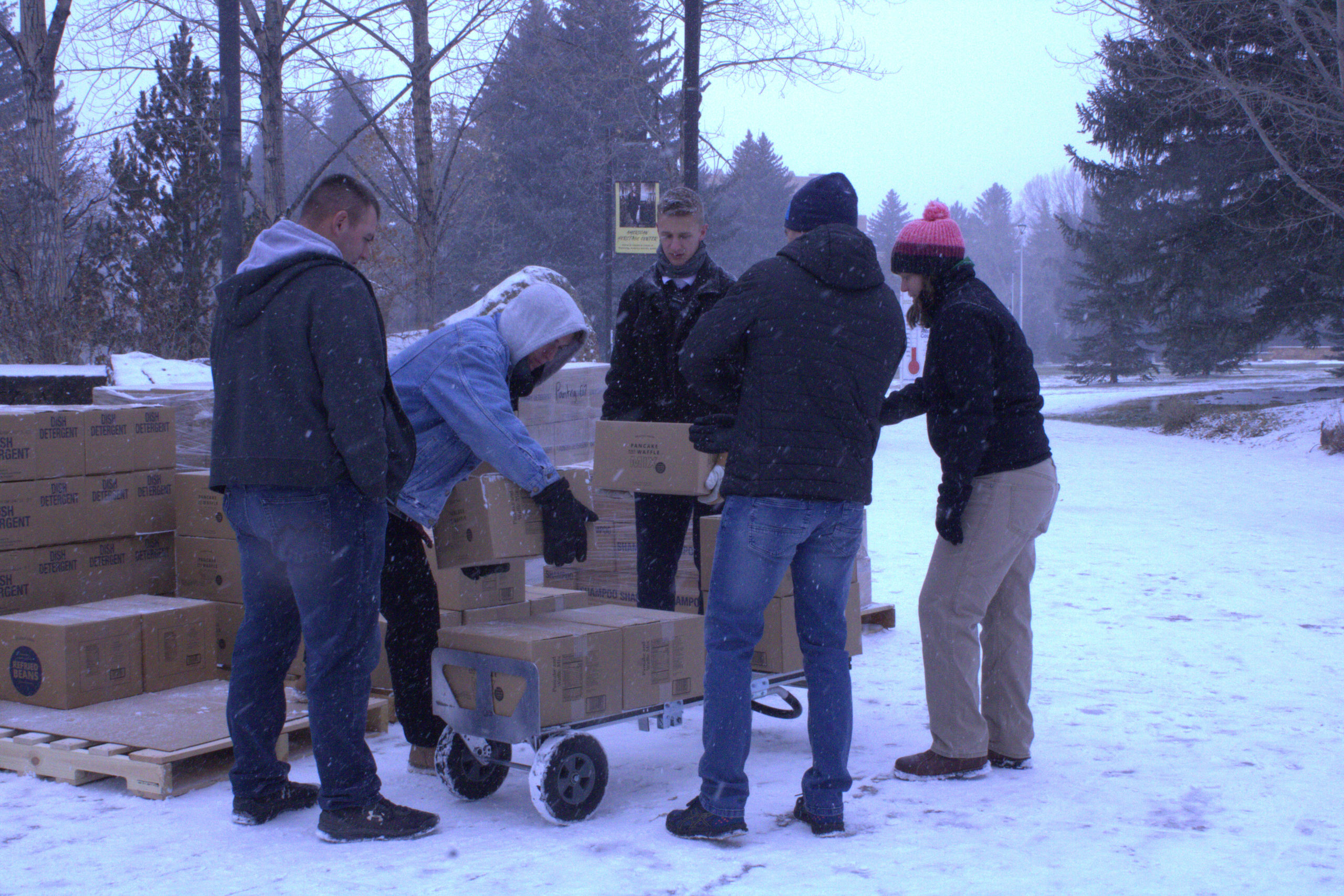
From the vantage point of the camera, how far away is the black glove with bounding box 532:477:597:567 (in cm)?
333

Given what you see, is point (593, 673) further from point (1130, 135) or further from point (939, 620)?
point (1130, 135)

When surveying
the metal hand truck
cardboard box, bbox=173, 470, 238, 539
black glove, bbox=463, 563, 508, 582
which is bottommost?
the metal hand truck

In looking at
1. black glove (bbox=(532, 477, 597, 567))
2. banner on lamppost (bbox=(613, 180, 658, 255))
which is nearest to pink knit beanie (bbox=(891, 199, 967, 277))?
black glove (bbox=(532, 477, 597, 567))

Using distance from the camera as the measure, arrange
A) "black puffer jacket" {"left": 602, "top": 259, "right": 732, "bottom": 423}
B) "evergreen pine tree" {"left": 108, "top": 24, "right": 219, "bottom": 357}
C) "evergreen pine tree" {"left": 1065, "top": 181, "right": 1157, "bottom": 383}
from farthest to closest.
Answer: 1. "evergreen pine tree" {"left": 1065, "top": 181, "right": 1157, "bottom": 383}
2. "evergreen pine tree" {"left": 108, "top": 24, "right": 219, "bottom": 357}
3. "black puffer jacket" {"left": 602, "top": 259, "right": 732, "bottom": 423}

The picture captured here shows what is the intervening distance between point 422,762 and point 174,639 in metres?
1.26

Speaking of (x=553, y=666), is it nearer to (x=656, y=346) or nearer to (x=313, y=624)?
(x=313, y=624)

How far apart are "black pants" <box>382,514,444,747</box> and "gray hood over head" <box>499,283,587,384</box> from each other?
679mm

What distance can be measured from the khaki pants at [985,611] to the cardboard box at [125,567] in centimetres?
346

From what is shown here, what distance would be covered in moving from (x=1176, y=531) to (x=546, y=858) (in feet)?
26.0

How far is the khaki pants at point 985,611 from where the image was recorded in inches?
143

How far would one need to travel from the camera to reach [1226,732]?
4133 mm

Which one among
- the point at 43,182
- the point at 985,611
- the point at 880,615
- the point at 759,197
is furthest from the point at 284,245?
the point at 759,197

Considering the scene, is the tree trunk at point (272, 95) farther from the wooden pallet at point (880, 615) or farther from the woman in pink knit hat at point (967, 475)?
the woman in pink knit hat at point (967, 475)

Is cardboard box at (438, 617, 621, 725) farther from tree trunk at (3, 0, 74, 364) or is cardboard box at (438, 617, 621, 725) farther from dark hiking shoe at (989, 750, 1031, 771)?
tree trunk at (3, 0, 74, 364)
